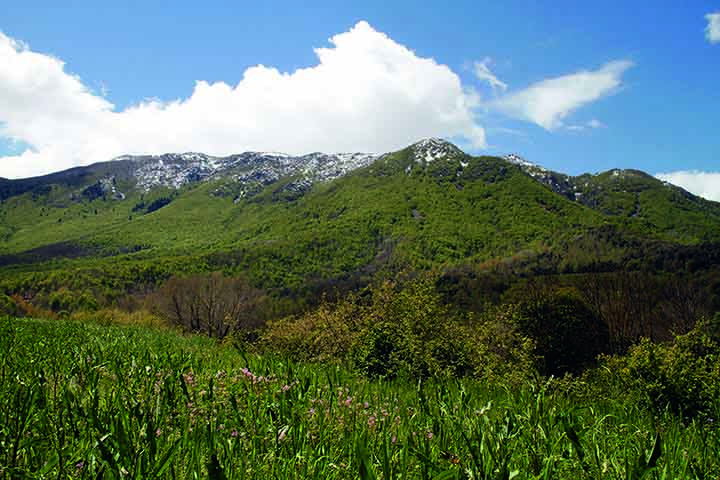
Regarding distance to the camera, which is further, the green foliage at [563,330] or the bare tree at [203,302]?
the bare tree at [203,302]

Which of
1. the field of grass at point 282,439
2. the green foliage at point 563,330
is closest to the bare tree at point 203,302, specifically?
the green foliage at point 563,330

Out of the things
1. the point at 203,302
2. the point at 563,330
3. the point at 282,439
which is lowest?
the point at 203,302

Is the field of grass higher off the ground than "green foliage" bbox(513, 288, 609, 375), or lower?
higher

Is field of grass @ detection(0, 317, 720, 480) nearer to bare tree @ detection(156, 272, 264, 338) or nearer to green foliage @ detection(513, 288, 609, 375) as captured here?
green foliage @ detection(513, 288, 609, 375)

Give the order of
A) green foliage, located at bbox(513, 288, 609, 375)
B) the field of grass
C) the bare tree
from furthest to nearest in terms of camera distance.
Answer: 1. the bare tree
2. green foliage, located at bbox(513, 288, 609, 375)
3. the field of grass

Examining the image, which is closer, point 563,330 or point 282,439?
point 282,439

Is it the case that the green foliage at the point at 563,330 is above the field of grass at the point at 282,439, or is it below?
below

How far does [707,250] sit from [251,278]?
496 ft

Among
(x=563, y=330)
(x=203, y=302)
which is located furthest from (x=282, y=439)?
(x=203, y=302)

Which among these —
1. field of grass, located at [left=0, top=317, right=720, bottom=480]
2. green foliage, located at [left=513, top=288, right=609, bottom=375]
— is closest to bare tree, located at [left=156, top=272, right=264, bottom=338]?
green foliage, located at [left=513, top=288, right=609, bottom=375]

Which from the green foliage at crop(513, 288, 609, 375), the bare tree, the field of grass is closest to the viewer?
the field of grass

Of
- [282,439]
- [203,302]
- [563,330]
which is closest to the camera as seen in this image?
[282,439]

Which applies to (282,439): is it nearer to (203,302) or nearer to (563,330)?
(563,330)

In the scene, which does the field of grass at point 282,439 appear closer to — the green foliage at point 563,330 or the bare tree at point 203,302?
the green foliage at point 563,330
